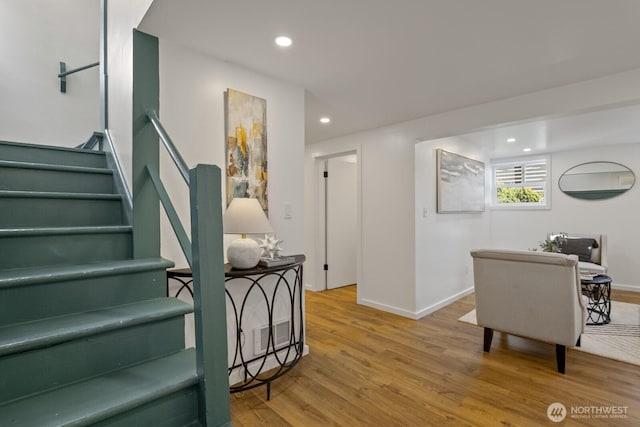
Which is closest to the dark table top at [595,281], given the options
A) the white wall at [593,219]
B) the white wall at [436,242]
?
the white wall at [436,242]

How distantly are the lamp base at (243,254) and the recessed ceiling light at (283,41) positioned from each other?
127cm

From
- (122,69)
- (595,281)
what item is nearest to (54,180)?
(122,69)

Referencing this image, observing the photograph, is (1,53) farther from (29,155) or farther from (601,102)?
(601,102)

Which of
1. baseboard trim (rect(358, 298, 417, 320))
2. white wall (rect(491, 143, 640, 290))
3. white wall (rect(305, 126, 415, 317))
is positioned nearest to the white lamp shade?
white wall (rect(305, 126, 415, 317))

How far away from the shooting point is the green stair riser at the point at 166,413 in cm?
99

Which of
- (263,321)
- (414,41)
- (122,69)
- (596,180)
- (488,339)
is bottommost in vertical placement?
(488,339)

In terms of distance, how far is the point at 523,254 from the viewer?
2469mm

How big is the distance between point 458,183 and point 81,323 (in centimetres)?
432

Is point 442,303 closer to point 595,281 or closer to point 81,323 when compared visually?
point 595,281

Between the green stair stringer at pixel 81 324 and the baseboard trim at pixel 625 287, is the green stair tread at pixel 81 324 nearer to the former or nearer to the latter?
the green stair stringer at pixel 81 324

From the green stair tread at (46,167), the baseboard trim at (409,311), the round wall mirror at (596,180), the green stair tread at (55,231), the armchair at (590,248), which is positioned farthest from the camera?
the round wall mirror at (596,180)

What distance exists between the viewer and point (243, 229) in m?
1.96

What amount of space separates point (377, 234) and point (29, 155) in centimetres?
329

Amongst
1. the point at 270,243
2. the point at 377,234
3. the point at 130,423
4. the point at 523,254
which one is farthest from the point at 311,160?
the point at 130,423
